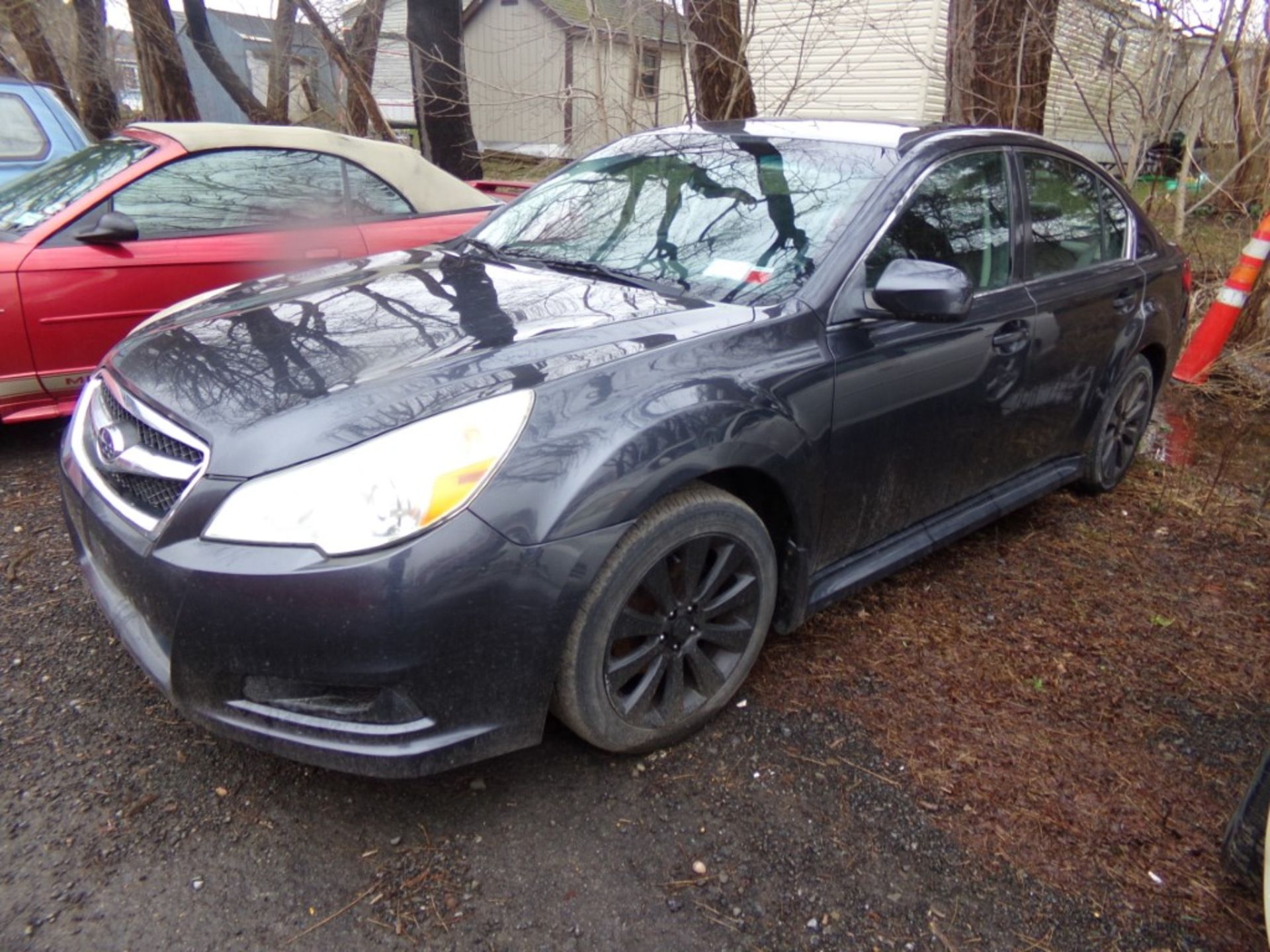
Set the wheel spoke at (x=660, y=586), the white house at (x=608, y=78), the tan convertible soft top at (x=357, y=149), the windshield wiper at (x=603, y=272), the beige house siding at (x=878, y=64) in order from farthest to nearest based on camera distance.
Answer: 1. the beige house siding at (x=878, y=64)
2. the white house at (x=608, y=78)
3. the tan convertible soft top at (x=357, y=149)
4. the windshield wiper at (x=603, y=272)
5. the wheel spoke at (x=660, y=586)

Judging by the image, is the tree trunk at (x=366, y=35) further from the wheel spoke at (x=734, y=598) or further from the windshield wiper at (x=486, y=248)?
the wheel spoke at (x=734, y=598)

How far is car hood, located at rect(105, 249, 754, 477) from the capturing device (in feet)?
6.98

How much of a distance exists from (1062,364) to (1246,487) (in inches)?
81.4

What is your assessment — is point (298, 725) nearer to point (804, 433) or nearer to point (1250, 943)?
point (804, 433)

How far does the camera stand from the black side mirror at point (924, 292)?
2705 mm

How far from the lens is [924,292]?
2703 millimetres

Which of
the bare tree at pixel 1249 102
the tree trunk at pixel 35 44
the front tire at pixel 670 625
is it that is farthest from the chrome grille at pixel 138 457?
the tree trunk at pixel 35 44

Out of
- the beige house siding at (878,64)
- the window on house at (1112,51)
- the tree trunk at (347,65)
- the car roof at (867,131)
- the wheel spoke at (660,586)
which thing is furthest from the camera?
the beige house siding at (878,64)

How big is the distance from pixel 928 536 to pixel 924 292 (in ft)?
3.25

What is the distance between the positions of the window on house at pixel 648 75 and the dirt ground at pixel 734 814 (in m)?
6.33

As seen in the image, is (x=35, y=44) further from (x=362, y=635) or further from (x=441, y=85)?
(x=362, y=635)

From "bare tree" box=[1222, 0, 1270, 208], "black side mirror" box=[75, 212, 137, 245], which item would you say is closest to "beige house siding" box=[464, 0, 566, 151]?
"black side mirror" box=[75, 212, 137, 245]

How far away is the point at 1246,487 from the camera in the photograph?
16.3ft

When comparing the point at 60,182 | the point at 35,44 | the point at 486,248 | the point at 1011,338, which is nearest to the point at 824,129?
the point at 1011,338
